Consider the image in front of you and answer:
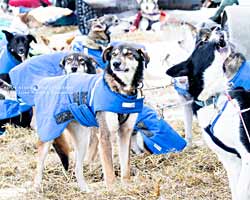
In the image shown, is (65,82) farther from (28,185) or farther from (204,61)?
(204,61)

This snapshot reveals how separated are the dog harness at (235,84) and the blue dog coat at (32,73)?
2.26 m

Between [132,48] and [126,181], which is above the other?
[132,48]

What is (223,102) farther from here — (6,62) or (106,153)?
(6,62)

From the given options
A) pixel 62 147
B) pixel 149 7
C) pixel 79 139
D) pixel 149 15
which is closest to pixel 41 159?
pixel 62 147

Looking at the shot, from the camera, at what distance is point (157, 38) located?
461 inches

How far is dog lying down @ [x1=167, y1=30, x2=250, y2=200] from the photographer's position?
3.89 meters

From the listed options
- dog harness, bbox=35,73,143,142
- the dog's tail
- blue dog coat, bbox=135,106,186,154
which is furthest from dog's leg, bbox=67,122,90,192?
blue dog coat, bbox=135,106,186,154

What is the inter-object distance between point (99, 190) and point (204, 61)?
1429mm

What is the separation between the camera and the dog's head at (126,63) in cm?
506

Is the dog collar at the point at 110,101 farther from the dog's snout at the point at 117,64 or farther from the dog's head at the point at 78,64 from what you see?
the dog's head at the point at 78,64

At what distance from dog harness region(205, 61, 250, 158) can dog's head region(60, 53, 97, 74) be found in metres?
1.86

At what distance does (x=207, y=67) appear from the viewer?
13.2ft

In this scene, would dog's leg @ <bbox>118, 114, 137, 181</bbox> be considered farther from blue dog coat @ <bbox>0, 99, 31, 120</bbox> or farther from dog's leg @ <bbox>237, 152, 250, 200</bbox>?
blue dog coat @ <bbox>0, 99, 31, 120</bbox>

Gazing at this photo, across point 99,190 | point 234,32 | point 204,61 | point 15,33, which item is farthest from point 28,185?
point 15,33
